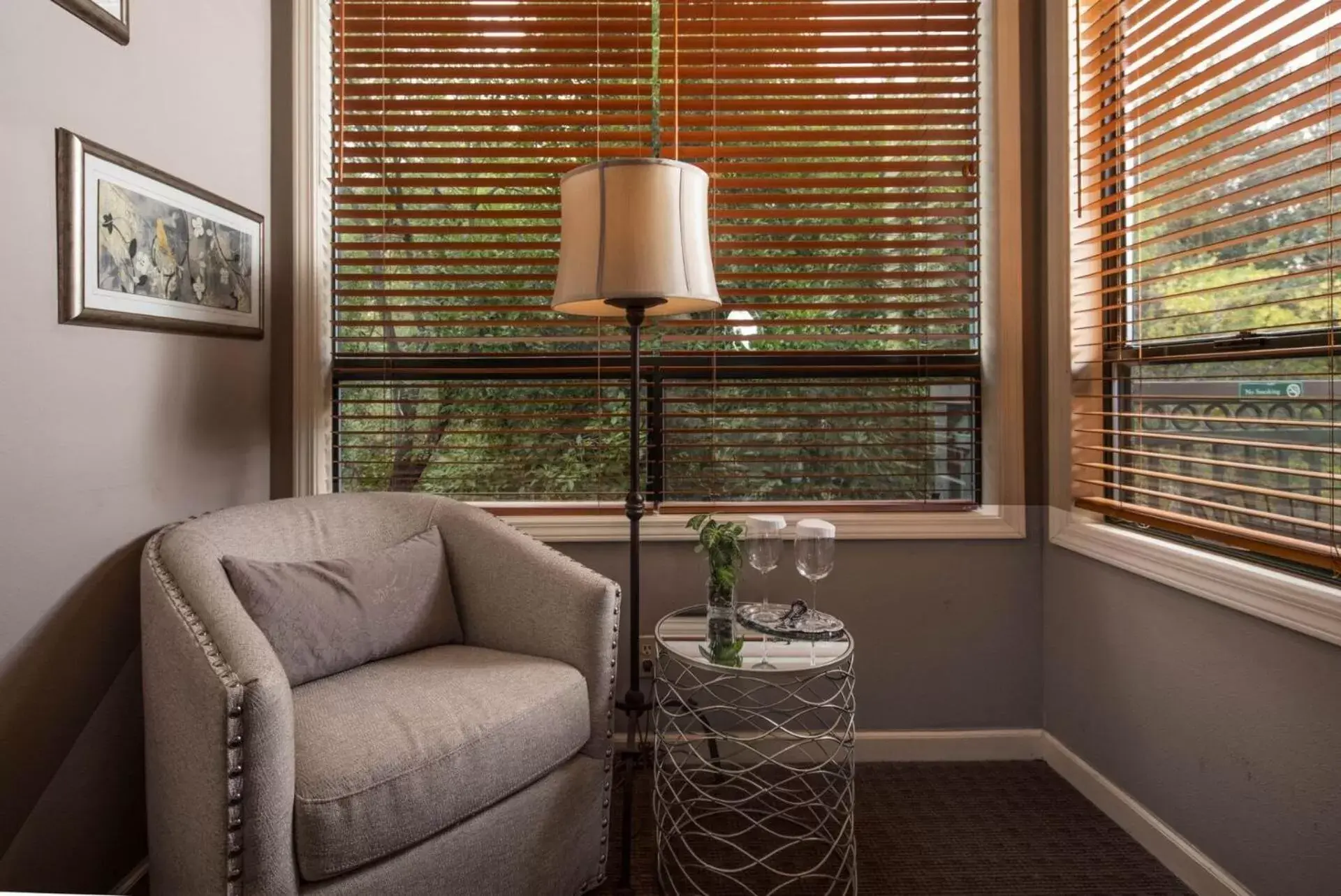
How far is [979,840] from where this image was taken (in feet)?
6.05

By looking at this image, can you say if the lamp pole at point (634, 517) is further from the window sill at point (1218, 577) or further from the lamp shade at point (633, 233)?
the window sill at point (1218, 577)

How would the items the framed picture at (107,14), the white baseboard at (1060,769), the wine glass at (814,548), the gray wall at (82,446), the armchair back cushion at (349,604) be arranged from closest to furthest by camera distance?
the gray wall at (82,446), the framed picture at (107,14), the armchair back cushion at (349,604), the white baseboard at (1060,769), the wine glass at (814,548)

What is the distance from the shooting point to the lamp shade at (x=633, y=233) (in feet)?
5.61

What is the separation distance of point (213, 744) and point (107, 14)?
1432 millimetres

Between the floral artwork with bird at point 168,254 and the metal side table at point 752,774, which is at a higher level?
the floral artwork with bird at point 168,254

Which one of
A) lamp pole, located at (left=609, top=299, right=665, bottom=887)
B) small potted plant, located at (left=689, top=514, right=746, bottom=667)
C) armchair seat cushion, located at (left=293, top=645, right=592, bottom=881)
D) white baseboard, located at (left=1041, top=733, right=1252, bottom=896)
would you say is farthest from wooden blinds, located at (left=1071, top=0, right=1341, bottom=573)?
armchair seat cushion, located at (left=293, top=645, right=592, bottom=881)

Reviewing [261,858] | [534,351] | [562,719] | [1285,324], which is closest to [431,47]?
[534,351]

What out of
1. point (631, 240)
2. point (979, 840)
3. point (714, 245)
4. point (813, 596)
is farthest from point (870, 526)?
point (631, 240)

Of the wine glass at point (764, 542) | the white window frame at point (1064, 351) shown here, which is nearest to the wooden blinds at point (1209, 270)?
the white window frame at point (1064, 351)

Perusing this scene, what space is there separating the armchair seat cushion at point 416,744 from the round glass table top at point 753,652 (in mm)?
249

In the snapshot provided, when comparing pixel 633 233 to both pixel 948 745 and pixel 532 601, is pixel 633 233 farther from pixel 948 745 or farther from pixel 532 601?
pixel 948 745

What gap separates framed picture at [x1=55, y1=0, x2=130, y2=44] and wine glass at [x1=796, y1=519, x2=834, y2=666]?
177 cm

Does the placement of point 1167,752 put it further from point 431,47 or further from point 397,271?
point 431,47

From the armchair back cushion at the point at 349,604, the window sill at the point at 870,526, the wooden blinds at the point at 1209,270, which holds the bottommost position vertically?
the armchair back cushion at the point at 349,604
